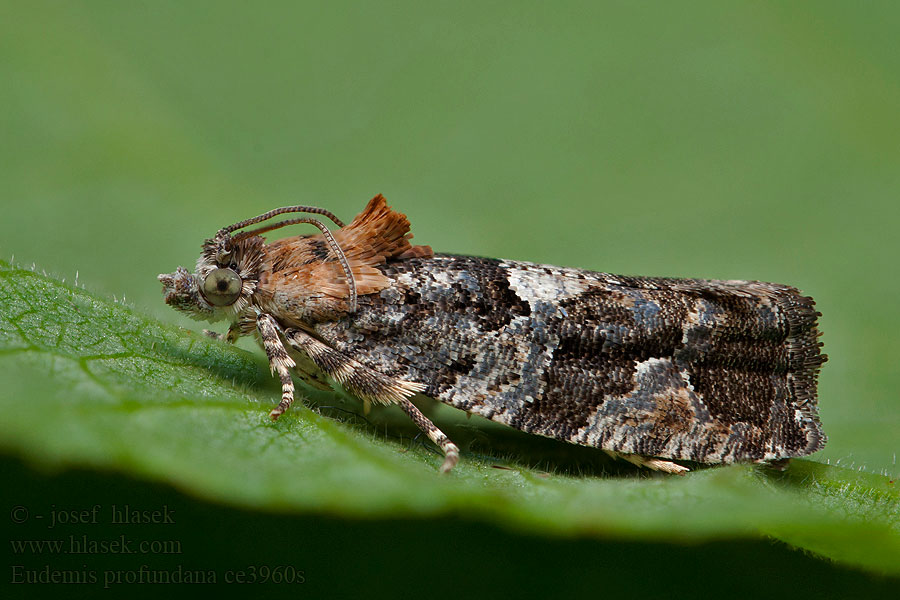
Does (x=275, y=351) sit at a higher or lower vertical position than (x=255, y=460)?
higher

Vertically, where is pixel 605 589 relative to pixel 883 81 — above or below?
below

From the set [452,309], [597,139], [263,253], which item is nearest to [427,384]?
[452,309]

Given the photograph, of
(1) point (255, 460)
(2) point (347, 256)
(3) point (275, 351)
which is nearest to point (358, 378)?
(3) point (275, 351)

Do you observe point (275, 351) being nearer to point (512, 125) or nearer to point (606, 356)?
point (606, 356)

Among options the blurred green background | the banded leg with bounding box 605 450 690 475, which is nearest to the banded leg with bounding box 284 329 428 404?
the banded leg with bounding box 605 450 690 475

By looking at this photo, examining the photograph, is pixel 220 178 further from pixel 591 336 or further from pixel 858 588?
pixel 858 588

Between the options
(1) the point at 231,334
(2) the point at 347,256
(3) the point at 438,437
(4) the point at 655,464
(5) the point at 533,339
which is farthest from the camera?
(1) the point at 231,334
